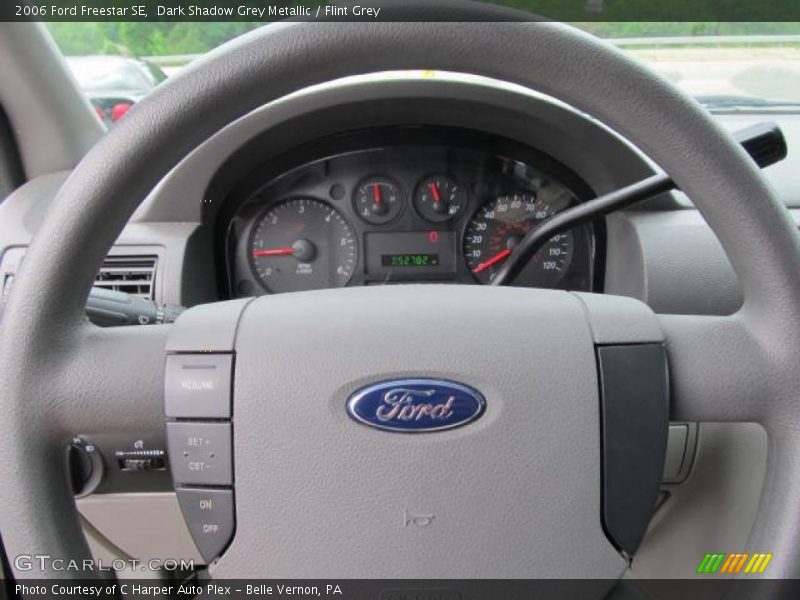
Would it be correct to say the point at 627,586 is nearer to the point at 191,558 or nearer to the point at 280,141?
the point at 191,558

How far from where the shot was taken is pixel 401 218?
1.80m

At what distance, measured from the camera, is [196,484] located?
86cm

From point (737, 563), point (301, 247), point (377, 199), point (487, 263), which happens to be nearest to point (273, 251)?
point (301, 247)

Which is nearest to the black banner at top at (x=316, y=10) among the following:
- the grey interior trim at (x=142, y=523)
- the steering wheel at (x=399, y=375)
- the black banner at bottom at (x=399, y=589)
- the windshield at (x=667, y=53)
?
the windshield at (x=667, y=53)

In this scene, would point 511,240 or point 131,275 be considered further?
point 511,240

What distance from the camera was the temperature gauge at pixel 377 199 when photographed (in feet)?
5.86

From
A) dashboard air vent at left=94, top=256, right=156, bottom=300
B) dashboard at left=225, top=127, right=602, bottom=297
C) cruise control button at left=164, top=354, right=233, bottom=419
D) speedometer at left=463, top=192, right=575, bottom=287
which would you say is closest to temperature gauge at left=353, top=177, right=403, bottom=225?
dashboard at left=225, top=127, right=602, bottom=297

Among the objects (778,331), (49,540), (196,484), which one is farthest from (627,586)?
(49,540)

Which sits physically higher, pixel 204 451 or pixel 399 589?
pixel 204 451

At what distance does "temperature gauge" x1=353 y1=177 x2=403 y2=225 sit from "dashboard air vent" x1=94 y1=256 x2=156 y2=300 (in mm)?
516

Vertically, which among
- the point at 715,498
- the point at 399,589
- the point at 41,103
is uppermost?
the point at 41,103

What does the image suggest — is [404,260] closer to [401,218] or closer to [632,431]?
[401,218]

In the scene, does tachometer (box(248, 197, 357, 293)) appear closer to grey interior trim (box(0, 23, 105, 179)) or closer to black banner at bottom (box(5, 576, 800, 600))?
grey interior trim (box(0, 23, 105, 179))

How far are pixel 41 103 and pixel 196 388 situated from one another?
1.20m
